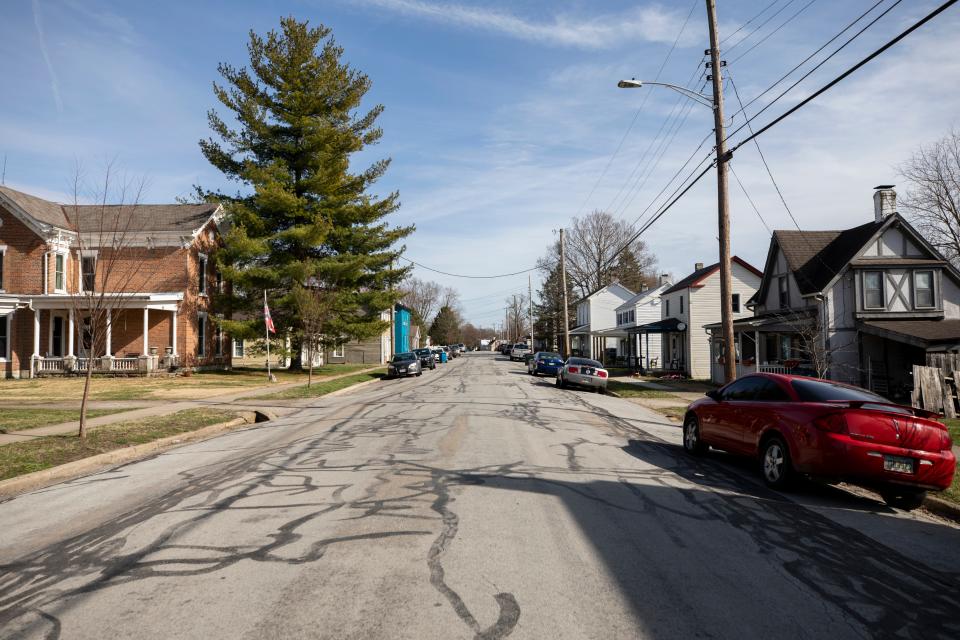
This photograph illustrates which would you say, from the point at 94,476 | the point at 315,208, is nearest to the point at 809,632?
the point at 94,476

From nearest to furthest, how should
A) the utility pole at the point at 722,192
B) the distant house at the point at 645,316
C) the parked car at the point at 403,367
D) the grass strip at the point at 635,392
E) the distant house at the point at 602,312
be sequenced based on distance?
the utility pole at the point at 722,192 < the grass strip at the point at 635,392 < the parked car at the point at 403,367 < the distant house at the point at 645,316 < the distant house at the point at 602,312

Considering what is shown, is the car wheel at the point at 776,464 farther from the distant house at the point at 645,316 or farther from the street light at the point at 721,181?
the distant house at the point at 645,316

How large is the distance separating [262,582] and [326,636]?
1.09 m

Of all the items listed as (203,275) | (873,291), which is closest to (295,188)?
(203,275)

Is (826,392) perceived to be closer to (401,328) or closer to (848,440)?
(848,440)

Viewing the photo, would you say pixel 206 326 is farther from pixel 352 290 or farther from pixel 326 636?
pixel 326 636

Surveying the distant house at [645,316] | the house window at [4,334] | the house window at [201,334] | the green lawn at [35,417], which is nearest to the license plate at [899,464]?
the green lawn at [35,417]

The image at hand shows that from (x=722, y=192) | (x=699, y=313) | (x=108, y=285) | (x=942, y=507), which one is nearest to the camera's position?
(x=942, y=507)

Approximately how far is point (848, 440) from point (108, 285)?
3400cm

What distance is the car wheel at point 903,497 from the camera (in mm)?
7422

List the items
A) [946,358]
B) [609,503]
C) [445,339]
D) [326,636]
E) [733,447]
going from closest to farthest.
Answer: [326,636] → [609,503] → [733,447] → [946,358] → [445,339]

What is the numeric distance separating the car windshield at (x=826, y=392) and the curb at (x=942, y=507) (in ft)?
4.25

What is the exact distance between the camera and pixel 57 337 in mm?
31484

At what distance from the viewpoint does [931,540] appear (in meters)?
6.38
